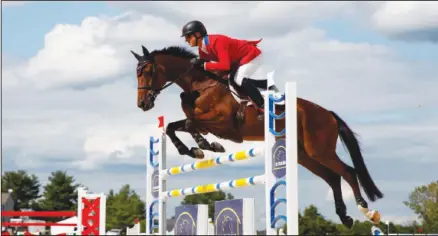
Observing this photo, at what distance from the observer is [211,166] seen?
6906 mm

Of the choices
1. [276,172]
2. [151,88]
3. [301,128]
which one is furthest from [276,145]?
[151,88]

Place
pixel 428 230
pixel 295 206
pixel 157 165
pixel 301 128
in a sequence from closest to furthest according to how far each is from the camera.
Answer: pixel 295 206, pixel 301 128, pixel 428 230, pixel 157 165

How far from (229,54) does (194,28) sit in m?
0.38

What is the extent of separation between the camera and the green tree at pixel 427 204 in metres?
7.07

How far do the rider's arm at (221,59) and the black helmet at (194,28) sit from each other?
0.21 m

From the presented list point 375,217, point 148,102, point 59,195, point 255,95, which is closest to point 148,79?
point 148,102

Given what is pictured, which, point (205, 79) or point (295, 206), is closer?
point (295, 206)

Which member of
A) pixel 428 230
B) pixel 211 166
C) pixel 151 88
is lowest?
pixel 428 230

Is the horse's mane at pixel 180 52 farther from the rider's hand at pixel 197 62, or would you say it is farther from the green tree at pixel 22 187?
the green tree at pixel 22 187

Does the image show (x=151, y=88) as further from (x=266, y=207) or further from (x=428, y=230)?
(x=428, y=230)

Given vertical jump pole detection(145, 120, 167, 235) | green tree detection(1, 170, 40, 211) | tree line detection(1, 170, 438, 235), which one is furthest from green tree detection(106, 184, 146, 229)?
vertical jump pole detection(145, 120, 167, 235)

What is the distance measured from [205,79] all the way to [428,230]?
252 centimetres

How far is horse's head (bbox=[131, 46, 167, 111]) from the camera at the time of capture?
6879 millimetres

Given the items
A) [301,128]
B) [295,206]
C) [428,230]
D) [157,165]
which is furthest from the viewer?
[157,165]
